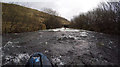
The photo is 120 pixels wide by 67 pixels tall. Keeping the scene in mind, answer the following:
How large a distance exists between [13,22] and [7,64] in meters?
5.60

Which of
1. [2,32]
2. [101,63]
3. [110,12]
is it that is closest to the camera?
[101,63]

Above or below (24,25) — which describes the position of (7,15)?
above

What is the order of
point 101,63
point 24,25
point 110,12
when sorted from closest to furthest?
point 101,63 < point 110,12 < point 24,25

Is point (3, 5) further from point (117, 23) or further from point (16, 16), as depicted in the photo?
point (117, 23)

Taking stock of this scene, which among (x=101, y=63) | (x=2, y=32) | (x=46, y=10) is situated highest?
(x=46, y=10)

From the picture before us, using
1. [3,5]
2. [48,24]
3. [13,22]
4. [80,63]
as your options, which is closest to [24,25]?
[13,22]

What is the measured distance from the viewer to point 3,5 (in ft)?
17.8

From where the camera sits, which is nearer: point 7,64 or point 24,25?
point 7,64

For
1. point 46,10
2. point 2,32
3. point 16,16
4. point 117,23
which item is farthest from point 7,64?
point 46,10

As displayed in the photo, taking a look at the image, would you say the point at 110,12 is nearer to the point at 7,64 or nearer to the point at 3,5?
the point at 7,64

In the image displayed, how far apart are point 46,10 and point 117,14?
1216cm

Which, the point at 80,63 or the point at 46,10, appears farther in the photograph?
the point at 46,10

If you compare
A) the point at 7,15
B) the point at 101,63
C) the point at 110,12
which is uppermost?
the point at 7,15

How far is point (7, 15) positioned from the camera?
5.38 metres
